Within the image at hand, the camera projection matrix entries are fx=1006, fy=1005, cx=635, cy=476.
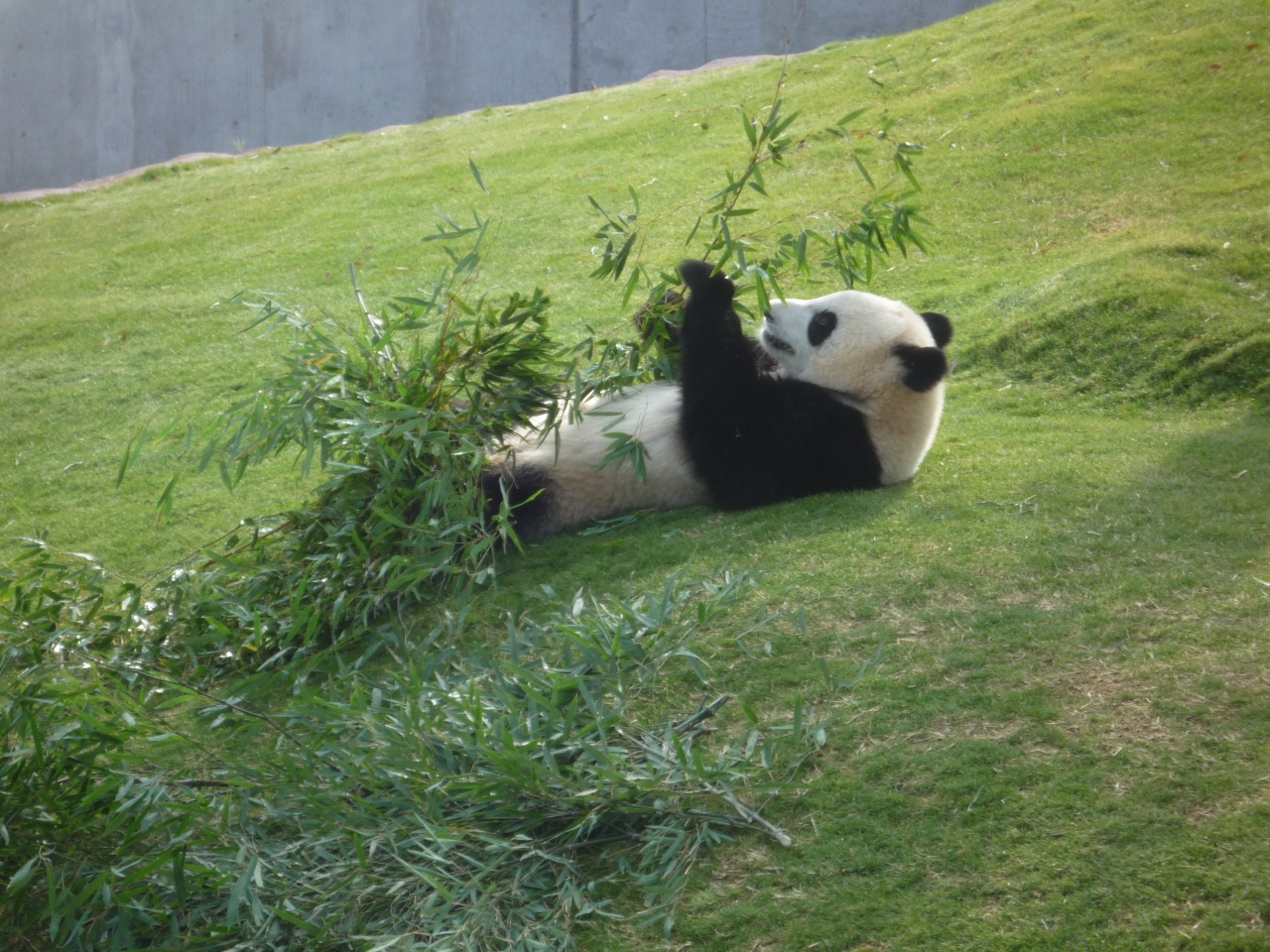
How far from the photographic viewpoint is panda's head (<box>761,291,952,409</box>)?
394cm

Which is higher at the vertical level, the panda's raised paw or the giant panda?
the panda's raised paw

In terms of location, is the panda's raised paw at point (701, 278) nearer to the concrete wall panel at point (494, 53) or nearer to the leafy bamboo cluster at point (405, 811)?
the leafy bamboo cluster at point (405, 811)

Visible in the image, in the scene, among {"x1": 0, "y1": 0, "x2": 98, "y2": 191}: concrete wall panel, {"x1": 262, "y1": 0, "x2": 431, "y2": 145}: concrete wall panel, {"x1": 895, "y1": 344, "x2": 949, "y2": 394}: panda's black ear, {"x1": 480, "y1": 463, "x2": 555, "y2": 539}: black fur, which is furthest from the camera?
{"x1": 0, "y1": 0, "x2": 98, "y2": 191}: concrete wall panel

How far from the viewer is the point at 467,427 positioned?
3660 millimetres

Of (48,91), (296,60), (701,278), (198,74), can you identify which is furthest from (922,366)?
(48,91)

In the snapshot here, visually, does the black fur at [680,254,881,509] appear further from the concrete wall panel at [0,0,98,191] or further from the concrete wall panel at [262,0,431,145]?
the concrete wall panel at [0,0,98,191]

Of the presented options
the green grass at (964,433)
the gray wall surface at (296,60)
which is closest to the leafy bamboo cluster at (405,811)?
the green grass at (964,433)

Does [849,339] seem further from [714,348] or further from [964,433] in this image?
[964,433]

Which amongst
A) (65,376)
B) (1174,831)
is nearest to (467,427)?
(1174,831)

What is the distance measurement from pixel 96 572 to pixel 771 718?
85.7 inches

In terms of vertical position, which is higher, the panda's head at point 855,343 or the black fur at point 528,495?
the panda's head at point 855,343

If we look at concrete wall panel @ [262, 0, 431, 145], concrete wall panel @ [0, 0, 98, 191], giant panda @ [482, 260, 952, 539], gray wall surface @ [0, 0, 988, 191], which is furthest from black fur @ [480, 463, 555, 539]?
concrete wall panel @ [0, 0, 98, 191]

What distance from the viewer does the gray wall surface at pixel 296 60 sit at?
551 inches

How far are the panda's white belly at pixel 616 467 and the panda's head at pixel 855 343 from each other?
1.76ft
